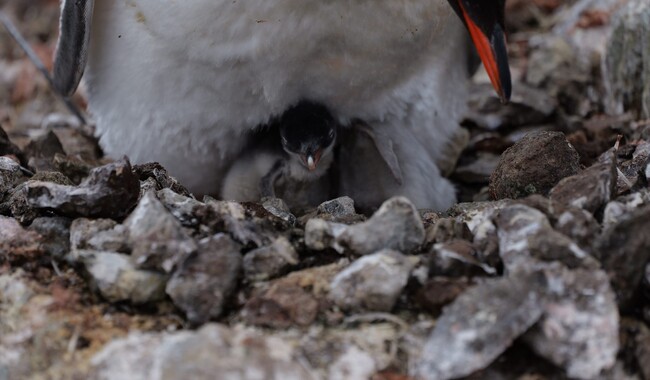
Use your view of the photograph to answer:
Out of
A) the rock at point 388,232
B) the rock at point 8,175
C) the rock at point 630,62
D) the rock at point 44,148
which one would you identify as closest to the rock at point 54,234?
the rock at point 8,175

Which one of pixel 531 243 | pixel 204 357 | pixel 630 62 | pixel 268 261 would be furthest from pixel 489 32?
pixel 630 62

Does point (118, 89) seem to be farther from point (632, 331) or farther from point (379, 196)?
point (632, 331)

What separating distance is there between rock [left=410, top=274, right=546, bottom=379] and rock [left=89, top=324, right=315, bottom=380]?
179mm

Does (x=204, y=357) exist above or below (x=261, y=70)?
below

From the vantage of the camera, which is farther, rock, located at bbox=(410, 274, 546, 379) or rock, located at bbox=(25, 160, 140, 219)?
rock, located at bbox=(25, 160, 140, 219)

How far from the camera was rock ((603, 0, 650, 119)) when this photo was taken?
2.54 metres

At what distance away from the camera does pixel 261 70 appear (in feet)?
6.27

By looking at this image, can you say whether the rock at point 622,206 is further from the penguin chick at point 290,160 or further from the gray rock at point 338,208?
the penguin chick at point 290,160

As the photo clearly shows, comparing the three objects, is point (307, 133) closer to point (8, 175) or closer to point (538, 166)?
point (538, 166)

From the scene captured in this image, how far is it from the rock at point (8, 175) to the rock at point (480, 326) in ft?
3.44

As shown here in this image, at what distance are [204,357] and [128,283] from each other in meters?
0.28

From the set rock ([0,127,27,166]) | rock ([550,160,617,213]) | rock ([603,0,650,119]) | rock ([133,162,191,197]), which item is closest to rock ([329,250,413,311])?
rock ([550,160,617,213])

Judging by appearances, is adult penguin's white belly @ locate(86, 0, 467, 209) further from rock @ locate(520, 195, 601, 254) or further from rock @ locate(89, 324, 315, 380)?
rock @ locate(89, 324, 315, 380)

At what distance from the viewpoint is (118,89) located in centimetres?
220
